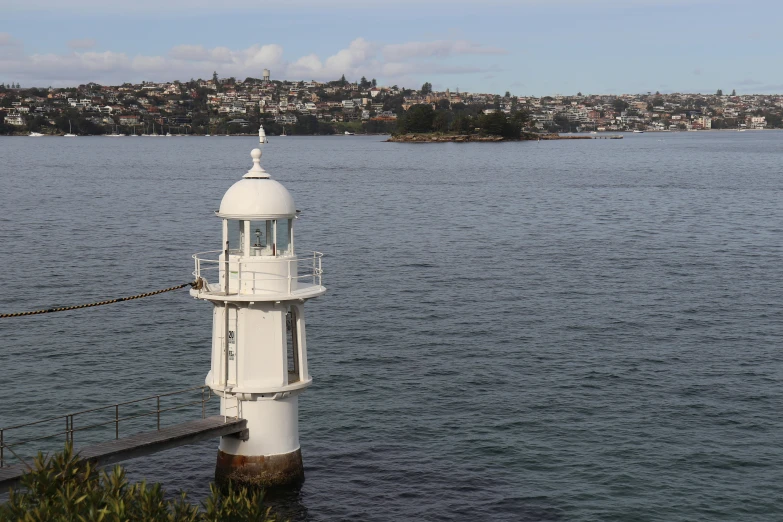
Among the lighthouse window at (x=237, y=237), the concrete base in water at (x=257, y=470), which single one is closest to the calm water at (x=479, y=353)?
the concrete base in water at (x=257, y=470)

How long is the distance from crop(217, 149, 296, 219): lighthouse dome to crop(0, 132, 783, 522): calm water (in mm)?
6610

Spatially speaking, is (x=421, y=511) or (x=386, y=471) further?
(x=386, y=471)

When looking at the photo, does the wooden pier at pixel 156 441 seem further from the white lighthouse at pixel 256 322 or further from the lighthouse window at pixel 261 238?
the lighthouse window at pixel 261 238

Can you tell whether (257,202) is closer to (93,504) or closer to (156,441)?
(156,441)

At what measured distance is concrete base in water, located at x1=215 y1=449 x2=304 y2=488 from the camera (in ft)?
71.7

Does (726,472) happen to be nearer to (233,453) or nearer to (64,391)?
(233,453)

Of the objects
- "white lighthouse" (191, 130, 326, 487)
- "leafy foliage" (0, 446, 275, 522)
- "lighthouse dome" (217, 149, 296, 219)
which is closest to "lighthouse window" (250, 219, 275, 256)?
"white lighthouse" (191, 130, 326, 487)

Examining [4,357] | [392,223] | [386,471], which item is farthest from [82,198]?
[386,471]

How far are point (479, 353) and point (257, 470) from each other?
16.0 m

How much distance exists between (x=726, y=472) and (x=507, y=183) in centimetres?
9656

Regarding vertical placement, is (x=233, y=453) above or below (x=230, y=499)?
below

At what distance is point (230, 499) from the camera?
14.4 metres

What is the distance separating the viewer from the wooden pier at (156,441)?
64.4 feet

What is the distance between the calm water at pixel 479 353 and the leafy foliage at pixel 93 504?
8.05 m
